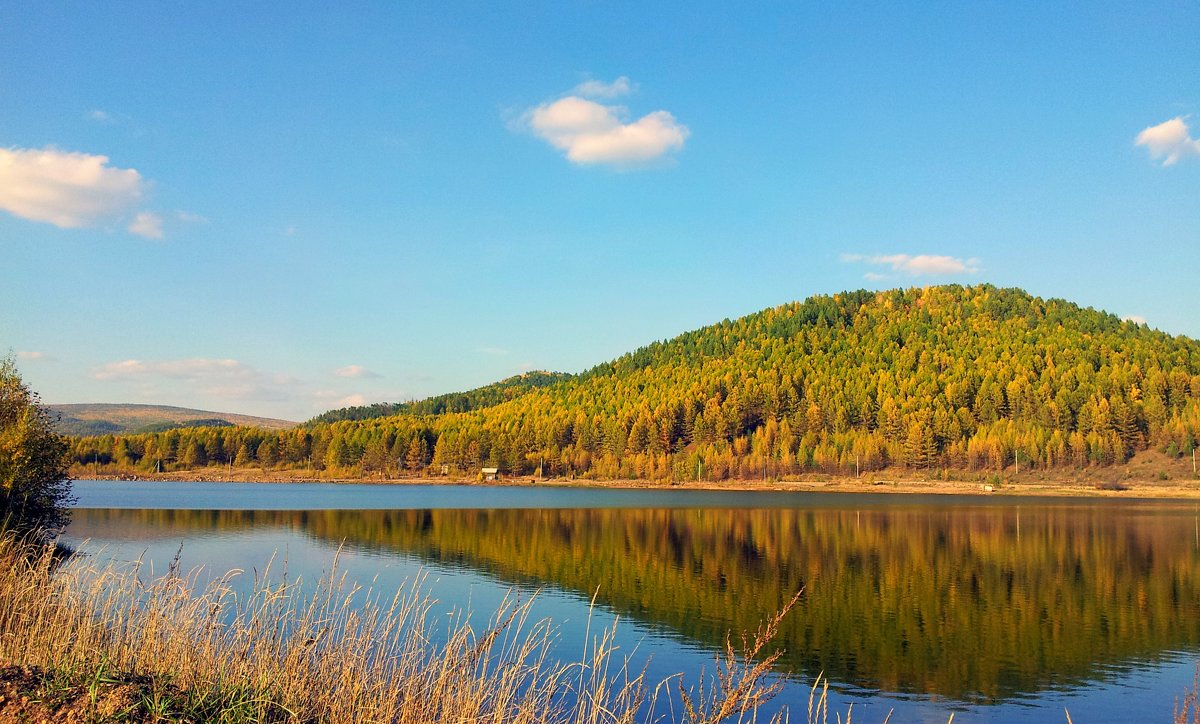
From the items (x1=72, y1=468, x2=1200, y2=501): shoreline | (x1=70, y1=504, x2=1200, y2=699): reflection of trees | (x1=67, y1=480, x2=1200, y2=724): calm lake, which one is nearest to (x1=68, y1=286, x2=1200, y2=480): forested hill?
(x1=72, y1=468, x2=1200, y2=501): shoreline

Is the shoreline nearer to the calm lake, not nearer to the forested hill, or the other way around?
the forested hill

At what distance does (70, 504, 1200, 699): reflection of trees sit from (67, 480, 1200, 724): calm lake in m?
0.14

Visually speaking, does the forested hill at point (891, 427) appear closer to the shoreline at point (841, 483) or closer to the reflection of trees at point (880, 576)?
the shoreline at point (841, 483)

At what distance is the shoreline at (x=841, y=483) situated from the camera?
133 m

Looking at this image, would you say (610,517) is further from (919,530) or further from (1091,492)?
(1091,492)

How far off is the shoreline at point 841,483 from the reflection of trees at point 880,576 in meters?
63.3

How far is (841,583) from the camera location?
3859 centimetres

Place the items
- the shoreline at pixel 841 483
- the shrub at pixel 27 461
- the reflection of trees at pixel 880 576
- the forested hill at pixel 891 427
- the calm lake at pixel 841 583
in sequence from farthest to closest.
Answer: the forested hill at pixel 891 427, the shoreline at pixel 841 483, the shrub at pixel 27 461, the reflection of trees at pixel 880 576, the calm lake at pixel 841 583

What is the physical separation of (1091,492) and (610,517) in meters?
99.7

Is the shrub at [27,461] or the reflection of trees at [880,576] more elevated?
the shrub at [27,461]

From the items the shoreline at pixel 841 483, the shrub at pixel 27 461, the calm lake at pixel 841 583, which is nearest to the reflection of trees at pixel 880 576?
the calm lake at pixel 841 583

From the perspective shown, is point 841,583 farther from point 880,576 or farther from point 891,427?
point 891,427

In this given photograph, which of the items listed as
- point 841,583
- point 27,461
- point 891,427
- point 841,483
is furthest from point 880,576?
point 891,427

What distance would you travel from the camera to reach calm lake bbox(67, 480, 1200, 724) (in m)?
23.1
